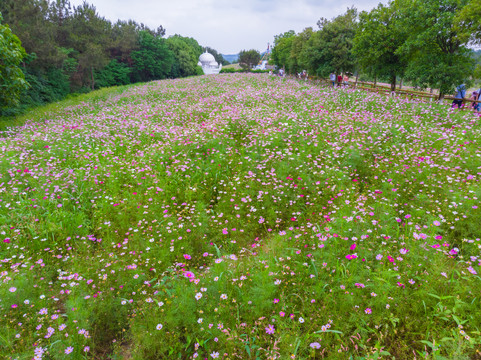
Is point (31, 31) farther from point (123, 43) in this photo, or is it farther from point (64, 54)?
point (123, 43)

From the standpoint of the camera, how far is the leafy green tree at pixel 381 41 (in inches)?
738

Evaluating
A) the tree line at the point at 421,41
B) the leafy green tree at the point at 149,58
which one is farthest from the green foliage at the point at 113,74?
the tree line at the point at 421,41

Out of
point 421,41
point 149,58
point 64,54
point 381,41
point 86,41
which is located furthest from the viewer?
point 149,58

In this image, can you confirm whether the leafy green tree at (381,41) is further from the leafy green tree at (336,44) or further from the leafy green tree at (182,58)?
the leafy green tree at (182,58)

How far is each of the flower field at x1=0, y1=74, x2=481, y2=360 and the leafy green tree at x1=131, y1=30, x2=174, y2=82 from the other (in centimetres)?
5805

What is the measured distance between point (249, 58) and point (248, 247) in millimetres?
127608

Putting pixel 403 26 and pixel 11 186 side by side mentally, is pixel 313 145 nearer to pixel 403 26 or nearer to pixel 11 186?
pixel 11 186

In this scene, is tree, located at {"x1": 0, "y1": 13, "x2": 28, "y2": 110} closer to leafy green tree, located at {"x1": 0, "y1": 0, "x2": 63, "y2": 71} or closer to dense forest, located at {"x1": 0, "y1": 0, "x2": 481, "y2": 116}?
dense forest, located at {"x1": 0, "y1": 0, "x2": 481, "y2": 116}

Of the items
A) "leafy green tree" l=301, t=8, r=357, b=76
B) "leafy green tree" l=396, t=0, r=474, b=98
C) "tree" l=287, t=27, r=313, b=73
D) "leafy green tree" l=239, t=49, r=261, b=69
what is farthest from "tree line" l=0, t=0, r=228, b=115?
"leafy green tree" l=239, t=49, r=261, b=69

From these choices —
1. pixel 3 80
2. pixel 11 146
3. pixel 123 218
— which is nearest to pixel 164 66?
pixel 3 80

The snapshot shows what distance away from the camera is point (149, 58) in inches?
2251

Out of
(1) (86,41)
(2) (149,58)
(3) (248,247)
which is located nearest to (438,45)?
(3) (248,247)

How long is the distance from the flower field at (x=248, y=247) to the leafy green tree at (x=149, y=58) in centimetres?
5805

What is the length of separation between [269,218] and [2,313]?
13.0ft
